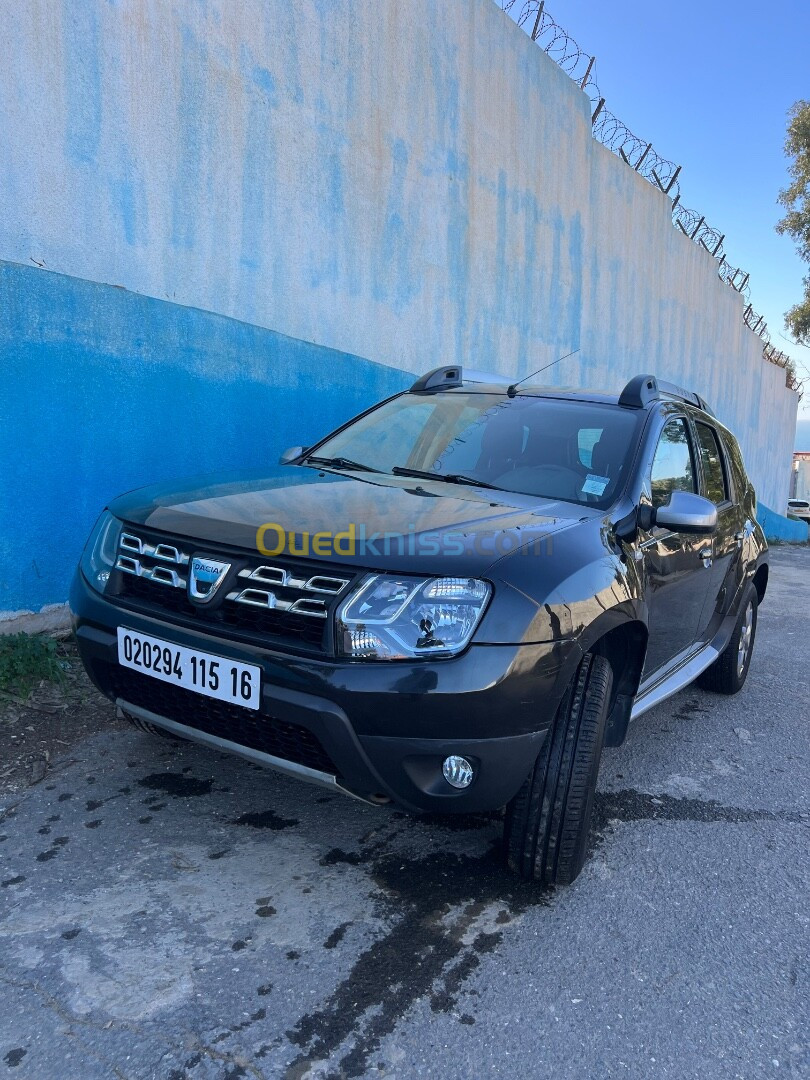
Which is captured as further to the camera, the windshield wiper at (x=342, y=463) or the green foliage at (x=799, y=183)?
the green foliage at (x=799, y=183)

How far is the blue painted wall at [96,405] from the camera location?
409 centimetres

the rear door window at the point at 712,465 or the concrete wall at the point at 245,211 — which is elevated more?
the concrete wall at the point at 245,211

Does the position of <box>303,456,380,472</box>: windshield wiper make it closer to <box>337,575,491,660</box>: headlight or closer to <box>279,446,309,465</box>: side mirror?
<box>279,446,309,465</box>: side mirror

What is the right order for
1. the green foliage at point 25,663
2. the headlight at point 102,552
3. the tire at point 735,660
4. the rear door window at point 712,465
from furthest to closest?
the tire at point 735,660 < the rear door window at point 712,465 < the green foliage at point 25,663 < the headlight at point 102,552

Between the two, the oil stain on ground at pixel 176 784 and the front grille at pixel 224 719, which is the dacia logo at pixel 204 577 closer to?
the front grille at pixel 224 719

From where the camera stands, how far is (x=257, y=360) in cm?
545

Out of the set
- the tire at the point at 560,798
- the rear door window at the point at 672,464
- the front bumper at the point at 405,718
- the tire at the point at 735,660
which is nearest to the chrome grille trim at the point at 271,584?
the front bumper at the point at 405,718

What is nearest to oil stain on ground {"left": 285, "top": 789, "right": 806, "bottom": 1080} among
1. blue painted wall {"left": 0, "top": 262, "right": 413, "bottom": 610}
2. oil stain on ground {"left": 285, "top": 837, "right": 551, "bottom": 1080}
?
oil stain on ground {"left": 285, "top": 837, "right": 551, "bottom": 1080}

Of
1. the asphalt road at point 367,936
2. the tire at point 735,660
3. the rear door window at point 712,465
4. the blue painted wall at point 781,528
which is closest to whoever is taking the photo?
the asphalt road at point 367,936

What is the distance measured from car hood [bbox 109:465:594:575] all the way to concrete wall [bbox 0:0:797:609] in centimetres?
164

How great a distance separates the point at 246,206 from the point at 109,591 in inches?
140

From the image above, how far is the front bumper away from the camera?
2145 millimetres

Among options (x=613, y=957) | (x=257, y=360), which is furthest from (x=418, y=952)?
(x=257, y=360)

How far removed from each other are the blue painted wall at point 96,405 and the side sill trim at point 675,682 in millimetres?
2980
